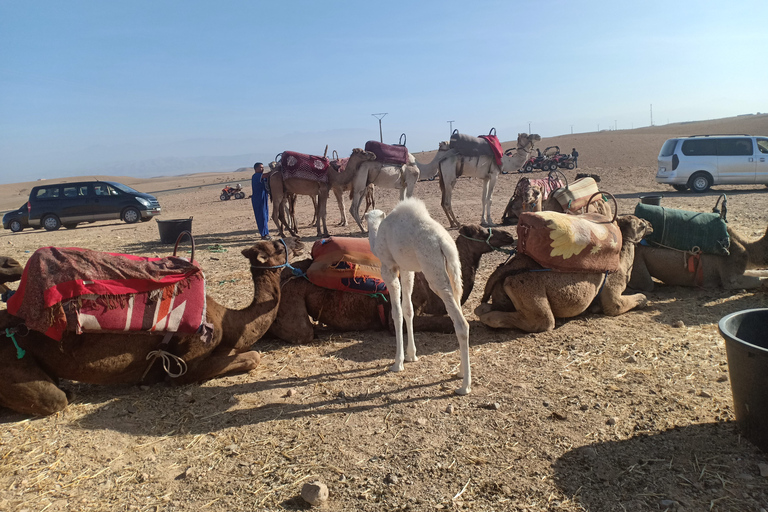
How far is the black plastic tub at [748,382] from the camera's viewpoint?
2.93m

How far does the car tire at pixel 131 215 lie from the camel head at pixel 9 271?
16201 millimetres

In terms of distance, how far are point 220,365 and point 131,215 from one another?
16904mm

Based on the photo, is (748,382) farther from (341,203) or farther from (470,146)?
(341,203)

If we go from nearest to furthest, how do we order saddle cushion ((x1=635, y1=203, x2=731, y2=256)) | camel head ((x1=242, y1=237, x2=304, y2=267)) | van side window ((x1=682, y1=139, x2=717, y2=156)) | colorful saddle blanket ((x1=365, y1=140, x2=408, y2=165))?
camel head ((x1=242, y1=237, x2=304, y2=267)) → saddle cushion ((x1=635, y1=203, x2=731, y2=256)) → colorful saddle blanket ((x1=365, y1=140, x2=408, y2=165)) → van side window ((x1=682, y1=139, x2=717, y2=156))

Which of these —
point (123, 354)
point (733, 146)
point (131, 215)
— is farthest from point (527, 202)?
point (131, 215)

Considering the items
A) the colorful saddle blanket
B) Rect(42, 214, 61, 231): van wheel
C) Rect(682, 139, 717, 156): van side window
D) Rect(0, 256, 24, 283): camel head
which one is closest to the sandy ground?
Rect(0, 256, 24, 283): camel head

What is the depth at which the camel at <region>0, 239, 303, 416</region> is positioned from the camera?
12.3 feet

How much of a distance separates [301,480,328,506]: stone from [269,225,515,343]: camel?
2513 mm

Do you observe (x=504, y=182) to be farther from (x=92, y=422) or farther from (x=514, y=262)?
(x=92, y=422)

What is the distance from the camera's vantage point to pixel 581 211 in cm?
711

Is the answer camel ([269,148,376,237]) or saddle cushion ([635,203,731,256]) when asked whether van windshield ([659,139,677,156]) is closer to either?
camel ([269,148,376,237])

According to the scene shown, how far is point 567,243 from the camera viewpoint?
5082 mm

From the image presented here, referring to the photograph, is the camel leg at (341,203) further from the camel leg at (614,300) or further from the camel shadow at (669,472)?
the camel shadow at (669,472)

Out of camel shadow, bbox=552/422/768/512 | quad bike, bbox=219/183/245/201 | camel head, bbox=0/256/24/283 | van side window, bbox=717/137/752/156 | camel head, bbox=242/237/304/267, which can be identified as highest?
quad bike, bbox=219/183/245/201
